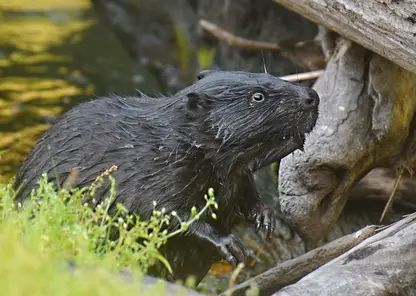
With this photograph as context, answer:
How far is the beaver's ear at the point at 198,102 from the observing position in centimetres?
483

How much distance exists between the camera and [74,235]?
146 inches

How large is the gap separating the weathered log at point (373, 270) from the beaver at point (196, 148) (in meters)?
0.60

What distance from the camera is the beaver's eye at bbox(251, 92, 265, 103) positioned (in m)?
4.84

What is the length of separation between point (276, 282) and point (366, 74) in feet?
5.95

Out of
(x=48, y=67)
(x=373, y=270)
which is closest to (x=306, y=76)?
(x=373, y=270)

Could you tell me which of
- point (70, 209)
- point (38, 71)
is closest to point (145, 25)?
point (38, 71)

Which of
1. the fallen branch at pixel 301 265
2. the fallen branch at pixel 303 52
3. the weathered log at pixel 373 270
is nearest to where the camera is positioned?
the weathered log at pixel 373 270

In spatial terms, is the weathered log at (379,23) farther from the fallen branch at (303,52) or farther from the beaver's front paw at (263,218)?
the fallen branch at (303,52)

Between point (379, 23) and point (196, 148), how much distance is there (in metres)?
1.36

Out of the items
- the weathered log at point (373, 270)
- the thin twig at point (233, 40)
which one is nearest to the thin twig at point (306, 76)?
the thin twig at point (233, 40)

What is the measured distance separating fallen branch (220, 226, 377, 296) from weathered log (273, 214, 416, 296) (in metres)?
0.27

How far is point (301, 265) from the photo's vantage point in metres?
5.27

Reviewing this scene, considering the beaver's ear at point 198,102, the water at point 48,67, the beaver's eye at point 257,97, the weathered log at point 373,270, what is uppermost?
the beaver's eye at point 257,97

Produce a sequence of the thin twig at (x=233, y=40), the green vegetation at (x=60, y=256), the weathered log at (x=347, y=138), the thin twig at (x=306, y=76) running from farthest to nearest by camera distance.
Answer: the thin twig at (x=233, y=40) → the thin twig at (x=306, y=76) → the weathered log at (x=347, y=138) → the green vegetation at (x=60, y=256)
